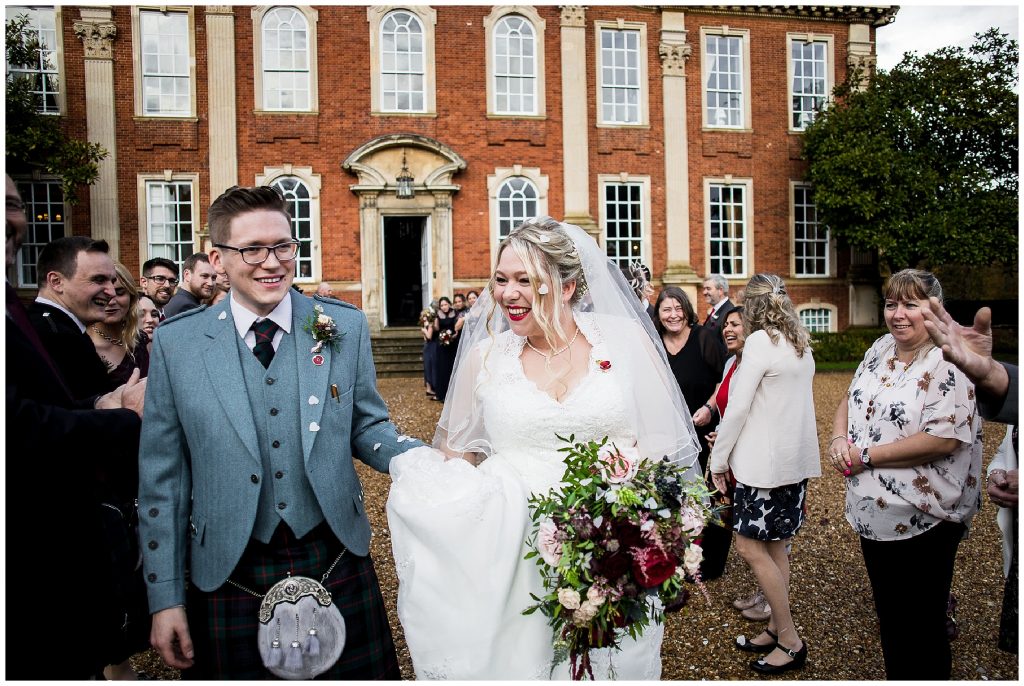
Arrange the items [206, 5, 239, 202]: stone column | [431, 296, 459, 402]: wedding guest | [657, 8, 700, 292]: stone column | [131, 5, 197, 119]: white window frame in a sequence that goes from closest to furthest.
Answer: [431, 296, 459, 402]: wedding guest, [131, 5, 197, 119]: white window frame, [206, 5, 239, 202]: stone column, [657, 8, 700, 292]: stone column

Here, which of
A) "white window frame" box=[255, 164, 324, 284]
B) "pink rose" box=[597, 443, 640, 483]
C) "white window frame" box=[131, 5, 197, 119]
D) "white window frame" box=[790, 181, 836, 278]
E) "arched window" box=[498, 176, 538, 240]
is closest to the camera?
"pink rose" box=[597, 443, 640, 483]

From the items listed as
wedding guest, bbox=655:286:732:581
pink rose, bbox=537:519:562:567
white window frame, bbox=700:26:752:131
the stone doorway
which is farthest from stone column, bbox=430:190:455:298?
pink rose, bbox=537:519:562:567

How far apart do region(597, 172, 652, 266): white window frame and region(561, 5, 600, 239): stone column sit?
37 cm

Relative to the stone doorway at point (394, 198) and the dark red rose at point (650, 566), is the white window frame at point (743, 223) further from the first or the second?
the dark red rose at point (650, 566)

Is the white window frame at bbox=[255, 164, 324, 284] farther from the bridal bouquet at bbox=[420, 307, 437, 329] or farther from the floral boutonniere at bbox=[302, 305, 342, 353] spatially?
the floral boutonniere at bbox=[302, 305, 342, 353]

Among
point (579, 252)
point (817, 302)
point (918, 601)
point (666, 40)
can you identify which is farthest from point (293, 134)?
point (918, 601)

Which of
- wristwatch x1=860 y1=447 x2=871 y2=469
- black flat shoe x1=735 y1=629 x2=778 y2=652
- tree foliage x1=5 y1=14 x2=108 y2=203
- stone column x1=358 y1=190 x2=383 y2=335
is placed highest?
tree foliage x1=5 y1=14 x2=108 y2=203

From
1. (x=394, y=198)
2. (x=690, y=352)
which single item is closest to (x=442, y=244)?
(x=394, y=198)

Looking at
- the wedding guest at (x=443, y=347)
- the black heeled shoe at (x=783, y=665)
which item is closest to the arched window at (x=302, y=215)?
the wedding guest at (x=443, y=347)

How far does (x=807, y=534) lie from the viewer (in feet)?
22.7

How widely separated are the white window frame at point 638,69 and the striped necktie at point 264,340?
1888 centimetres

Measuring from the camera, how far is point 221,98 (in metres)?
18.8

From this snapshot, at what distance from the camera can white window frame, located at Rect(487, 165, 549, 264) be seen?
20047 mm

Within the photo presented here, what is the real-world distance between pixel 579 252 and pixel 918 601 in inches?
92.7
